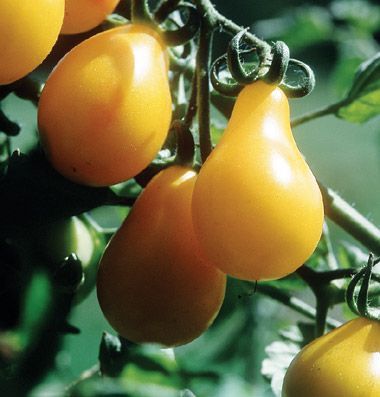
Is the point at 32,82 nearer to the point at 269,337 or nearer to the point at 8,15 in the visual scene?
the point at 8,15

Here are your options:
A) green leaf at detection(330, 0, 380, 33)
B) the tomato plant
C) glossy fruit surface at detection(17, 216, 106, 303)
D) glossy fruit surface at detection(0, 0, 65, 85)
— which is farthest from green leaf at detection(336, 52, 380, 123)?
green leaf at detection(330, 0, 380, 33)

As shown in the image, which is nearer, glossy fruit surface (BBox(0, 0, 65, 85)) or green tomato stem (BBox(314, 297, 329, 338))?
glossy fruit surface (BBox(0, 0, 65, 85))

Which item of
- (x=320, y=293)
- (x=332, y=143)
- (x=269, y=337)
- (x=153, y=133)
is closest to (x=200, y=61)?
(x=153, y=133)

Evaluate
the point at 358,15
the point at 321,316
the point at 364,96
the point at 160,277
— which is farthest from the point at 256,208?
the point at 358,15

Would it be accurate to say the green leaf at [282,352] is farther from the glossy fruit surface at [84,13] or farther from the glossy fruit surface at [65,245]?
the glossy fruit surface at [84,13]

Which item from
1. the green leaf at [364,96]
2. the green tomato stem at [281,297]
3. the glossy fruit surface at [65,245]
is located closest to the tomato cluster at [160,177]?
the glossy fruit surface at [65,245]

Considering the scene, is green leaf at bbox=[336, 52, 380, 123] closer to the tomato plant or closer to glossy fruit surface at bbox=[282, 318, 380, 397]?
the tomato plant
